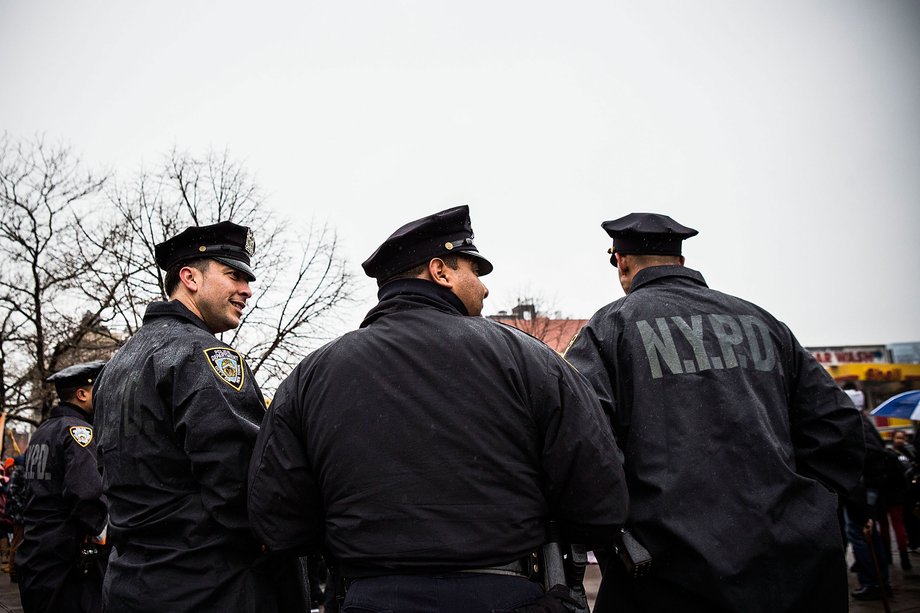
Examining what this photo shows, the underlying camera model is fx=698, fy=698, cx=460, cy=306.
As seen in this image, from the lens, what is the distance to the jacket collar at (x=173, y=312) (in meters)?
3.13

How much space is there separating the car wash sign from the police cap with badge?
35686mm

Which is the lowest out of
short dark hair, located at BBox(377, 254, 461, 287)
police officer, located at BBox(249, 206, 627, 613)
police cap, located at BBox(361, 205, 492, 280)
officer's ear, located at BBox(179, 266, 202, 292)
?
police officer, located at BBox(249, 206, 627, 613)

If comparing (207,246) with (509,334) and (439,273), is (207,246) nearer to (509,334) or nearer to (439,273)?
(439,273)

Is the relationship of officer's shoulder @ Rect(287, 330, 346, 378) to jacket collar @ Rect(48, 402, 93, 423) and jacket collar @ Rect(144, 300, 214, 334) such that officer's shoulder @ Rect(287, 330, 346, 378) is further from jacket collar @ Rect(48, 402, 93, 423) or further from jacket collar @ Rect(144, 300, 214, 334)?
jacket collar @ Rect(48, 402, 93, 423)

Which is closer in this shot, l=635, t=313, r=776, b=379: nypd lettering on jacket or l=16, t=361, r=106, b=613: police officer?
l=635, t=313, r=776, b=379: nypd lettering on jacket

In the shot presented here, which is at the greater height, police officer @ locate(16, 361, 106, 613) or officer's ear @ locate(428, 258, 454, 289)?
officer's ear @ locate(428, 258, 454, 289)

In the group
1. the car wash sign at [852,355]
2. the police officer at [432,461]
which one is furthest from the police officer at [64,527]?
the car wash sign at [852,355]

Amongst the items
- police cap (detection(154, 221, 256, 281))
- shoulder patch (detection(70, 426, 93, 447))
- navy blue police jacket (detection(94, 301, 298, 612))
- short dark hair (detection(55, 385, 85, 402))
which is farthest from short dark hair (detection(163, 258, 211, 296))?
short dark hair (detection(55, 385, 85, 402))

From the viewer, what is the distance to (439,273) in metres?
2.51

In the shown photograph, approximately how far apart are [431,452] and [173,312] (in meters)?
1.66

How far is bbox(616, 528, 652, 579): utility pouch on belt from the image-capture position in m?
2.53

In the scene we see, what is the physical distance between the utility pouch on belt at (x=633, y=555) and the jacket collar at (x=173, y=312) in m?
2.01

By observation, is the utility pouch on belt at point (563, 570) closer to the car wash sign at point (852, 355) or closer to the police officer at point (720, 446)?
the police officer at point (720, 446)

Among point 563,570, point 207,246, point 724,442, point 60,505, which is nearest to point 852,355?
point 724,442
